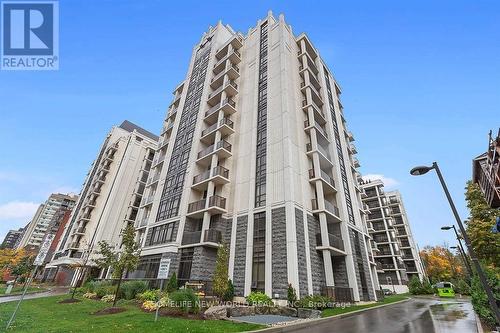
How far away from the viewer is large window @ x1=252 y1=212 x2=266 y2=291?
68.2 feet

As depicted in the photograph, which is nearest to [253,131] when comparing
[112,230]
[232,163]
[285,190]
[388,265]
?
[232,163]

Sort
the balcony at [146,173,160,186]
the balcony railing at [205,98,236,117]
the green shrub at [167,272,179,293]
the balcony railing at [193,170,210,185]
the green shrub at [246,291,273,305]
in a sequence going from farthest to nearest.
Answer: the balcony at [146,173,160,186] < the balcony railing at [205,98,236,117] < the balcony railing at [193,170,210,185] < the green shrub at [167,272,179,293] < the green shrub at [246,291,273,305]

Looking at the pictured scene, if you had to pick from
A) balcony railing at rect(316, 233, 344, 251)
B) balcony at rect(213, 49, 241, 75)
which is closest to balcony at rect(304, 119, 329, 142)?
balcony railing at rect(316, 233, 344, 251)

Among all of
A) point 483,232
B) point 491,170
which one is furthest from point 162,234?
point 483,232

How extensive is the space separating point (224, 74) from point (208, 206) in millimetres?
19430

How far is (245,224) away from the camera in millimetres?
23875

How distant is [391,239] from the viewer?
6438 centimetres

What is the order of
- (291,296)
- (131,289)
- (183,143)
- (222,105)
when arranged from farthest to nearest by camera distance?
(183,143) → (222,105) → (131,289) → (291,296)

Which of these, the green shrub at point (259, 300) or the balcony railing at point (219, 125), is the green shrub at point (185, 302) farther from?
the balcony railing at point (219, 125)

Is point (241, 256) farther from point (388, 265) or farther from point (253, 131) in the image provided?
point (388, 265)

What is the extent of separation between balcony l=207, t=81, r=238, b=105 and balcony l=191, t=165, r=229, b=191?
38.3 feet

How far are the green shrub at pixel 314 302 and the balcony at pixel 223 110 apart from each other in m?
22.6

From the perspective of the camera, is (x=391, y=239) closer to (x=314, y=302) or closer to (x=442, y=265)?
(x=442, y=265)

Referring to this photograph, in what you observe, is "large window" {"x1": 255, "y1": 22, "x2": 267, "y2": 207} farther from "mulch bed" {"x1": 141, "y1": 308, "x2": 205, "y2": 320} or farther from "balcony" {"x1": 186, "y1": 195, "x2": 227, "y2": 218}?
"mulch bed" {"x1": 141, "y1": 308, "x2": 205, "y2": 320}
